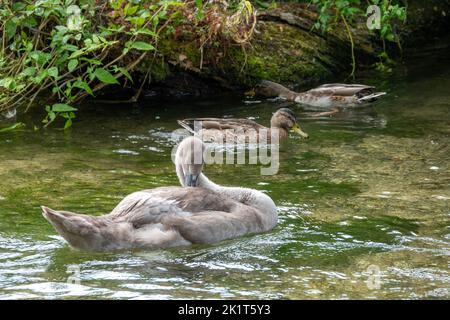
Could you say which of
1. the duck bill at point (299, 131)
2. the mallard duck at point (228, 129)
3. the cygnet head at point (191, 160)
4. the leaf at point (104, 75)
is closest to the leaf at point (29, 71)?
the leaf at point (104, 75)

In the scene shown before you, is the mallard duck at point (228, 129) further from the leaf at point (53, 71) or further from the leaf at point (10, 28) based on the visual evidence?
the leaf at point (10, 28)

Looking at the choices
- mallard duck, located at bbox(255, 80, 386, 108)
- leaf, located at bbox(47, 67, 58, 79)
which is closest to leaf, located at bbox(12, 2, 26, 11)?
leaf, located at bbox(47, 67, 58, 79)

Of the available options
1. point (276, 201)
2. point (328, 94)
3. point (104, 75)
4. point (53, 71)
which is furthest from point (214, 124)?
point (276, 201)

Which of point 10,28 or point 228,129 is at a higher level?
point 10,28

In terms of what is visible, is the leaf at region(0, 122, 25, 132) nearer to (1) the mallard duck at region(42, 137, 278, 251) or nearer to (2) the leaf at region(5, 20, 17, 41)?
(2) the leaf at region(5, 20, 17, 41)

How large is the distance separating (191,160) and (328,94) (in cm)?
554

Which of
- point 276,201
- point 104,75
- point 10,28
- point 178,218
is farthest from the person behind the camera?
point 10,28

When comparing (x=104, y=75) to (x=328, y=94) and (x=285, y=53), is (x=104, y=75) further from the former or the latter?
(x=285, y=53)

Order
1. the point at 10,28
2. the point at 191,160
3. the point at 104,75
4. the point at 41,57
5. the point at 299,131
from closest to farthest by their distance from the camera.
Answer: the point at 191,160 < the point at 104,75 < the point at 41,57 < the point at 10,28 < the point at 299,131

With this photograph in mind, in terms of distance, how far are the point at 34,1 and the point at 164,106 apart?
2.64m

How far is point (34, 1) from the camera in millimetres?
11977

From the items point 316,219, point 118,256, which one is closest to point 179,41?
point 316,219

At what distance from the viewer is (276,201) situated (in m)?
9.18

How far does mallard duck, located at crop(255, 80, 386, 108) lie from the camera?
1375cm
